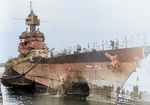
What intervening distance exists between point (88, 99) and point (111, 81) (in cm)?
103

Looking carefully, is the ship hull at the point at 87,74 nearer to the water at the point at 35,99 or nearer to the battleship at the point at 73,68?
the battleship at the point at 73,68

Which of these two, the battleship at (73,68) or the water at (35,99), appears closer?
the battleship at (73,68)

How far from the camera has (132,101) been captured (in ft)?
19.0

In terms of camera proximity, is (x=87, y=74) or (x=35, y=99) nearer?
(x=87, y=74)

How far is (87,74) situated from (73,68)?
609mm

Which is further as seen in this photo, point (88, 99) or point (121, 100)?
point (88, 99)

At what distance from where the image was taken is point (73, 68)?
7082 millimetres

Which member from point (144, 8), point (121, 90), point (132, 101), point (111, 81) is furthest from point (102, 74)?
point (144, 8)

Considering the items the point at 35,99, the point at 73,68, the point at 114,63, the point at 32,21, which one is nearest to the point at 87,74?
the point at 73,68

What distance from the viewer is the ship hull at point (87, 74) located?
6102 millimetres

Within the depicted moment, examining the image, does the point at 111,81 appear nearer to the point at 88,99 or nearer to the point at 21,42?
the point at 88,99

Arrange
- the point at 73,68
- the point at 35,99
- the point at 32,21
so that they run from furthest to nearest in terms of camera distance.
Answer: the point at 32,21, the point at 35,99, the point at 73,68

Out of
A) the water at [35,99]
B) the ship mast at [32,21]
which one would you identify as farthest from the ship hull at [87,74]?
the ship mast at [32,21]

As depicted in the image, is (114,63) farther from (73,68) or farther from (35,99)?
(35,99)
